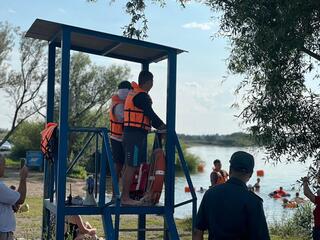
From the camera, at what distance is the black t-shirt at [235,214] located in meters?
4.09

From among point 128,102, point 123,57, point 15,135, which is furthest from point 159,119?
point 15,135

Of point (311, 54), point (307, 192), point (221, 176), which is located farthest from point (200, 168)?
point (307, 192)

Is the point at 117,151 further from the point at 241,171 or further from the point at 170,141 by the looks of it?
the point at 241,171

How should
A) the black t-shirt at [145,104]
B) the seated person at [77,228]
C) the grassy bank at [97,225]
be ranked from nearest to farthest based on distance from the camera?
1. the black t-shirt at [145,104]
2. the seated person at [77,228]
3. the grassy bank at [97,225]

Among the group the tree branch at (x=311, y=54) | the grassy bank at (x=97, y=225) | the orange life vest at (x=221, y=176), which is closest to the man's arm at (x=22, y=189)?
the tree branch at (x=311, y=54)

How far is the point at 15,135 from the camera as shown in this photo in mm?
42656

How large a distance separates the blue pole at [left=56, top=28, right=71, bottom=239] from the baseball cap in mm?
2632

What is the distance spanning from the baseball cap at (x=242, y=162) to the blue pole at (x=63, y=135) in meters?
2.63

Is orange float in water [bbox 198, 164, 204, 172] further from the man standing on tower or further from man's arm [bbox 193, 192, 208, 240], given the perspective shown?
man's arm [bbox 193, 192, 208, 240]

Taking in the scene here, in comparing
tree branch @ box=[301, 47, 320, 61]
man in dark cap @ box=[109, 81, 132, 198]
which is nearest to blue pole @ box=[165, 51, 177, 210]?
man in dark cap @ box=[109, 81, 132, 198]

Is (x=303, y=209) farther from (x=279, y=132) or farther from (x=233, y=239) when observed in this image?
(x=233, y=239)

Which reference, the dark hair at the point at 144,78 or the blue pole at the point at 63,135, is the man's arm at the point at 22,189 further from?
the dark hair at the point at 144,78

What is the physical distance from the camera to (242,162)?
14.0 feet

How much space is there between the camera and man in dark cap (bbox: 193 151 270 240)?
4094 millimetres
